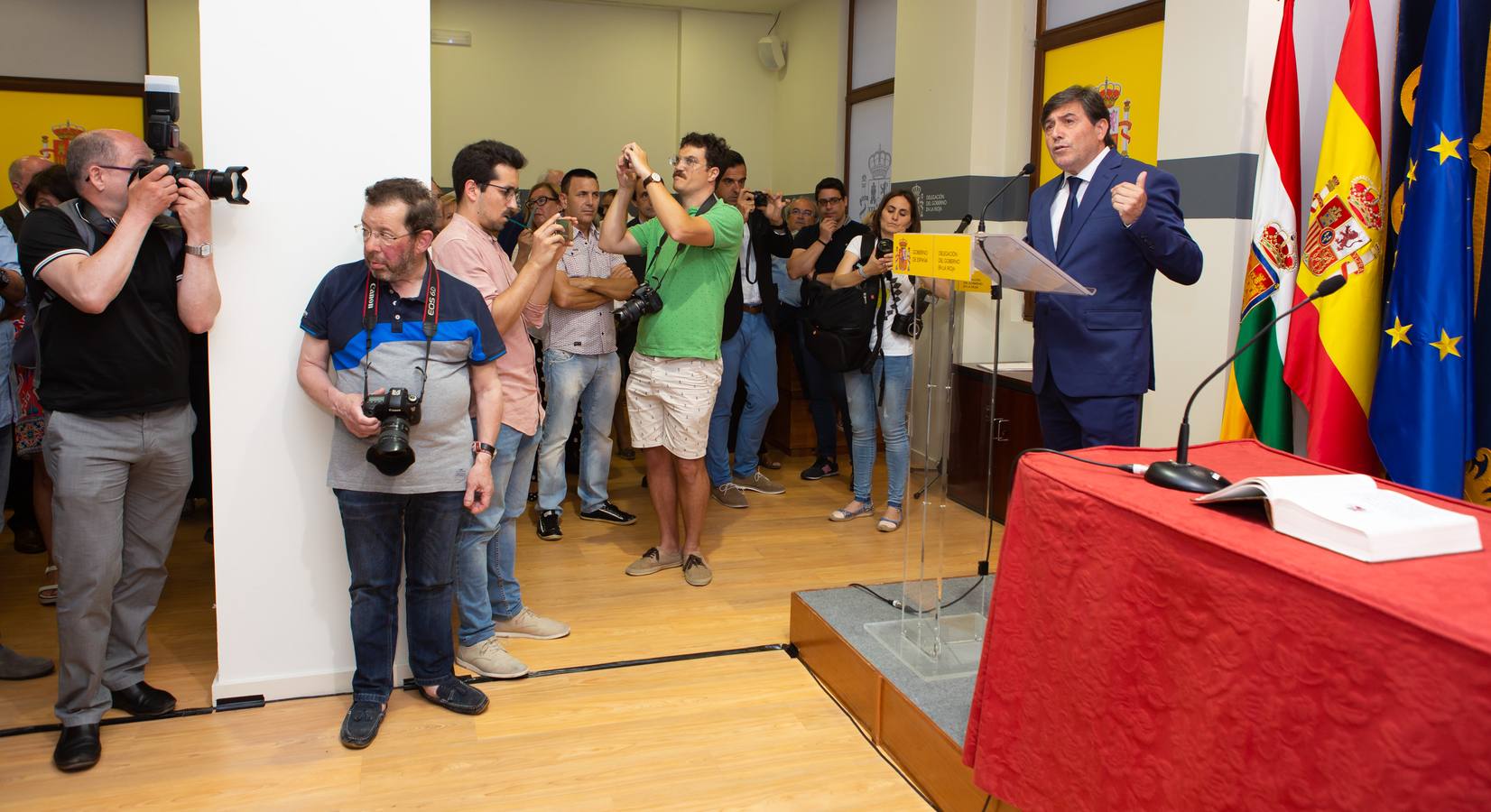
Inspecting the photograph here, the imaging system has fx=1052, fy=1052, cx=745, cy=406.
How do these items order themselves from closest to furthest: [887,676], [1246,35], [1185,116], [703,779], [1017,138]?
[703,779] → [887,676] → [1246,35] → [1185,116] → [1017,138]

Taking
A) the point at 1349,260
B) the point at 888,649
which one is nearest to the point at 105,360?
the point at 888,649

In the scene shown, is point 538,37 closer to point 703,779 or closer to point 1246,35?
point 1246,35

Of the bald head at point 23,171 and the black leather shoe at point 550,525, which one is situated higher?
the bald head at point 23,171

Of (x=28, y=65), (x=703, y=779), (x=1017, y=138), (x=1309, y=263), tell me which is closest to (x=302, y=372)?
(x=703, y=779)

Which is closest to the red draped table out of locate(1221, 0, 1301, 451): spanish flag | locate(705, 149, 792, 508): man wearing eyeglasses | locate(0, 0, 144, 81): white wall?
locate(1221, 0, 1301, 451): spanish flag

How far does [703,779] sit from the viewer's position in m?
2.58

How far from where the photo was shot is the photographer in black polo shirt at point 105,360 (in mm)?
2465

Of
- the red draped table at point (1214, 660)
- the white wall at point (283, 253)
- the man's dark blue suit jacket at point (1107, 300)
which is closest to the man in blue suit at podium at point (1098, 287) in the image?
the man's dark blue suit jacket at point (1107, 300)

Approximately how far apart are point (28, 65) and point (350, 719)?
6426 millimetres

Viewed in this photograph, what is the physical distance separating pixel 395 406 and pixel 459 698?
91 cm

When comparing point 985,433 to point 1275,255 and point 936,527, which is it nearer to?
point 1275,255

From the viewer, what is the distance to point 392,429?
2471 millimetres

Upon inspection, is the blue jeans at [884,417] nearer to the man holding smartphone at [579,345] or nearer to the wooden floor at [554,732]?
the wooden floor at [554,732]

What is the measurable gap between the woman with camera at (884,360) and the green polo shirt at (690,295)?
2.96ft
